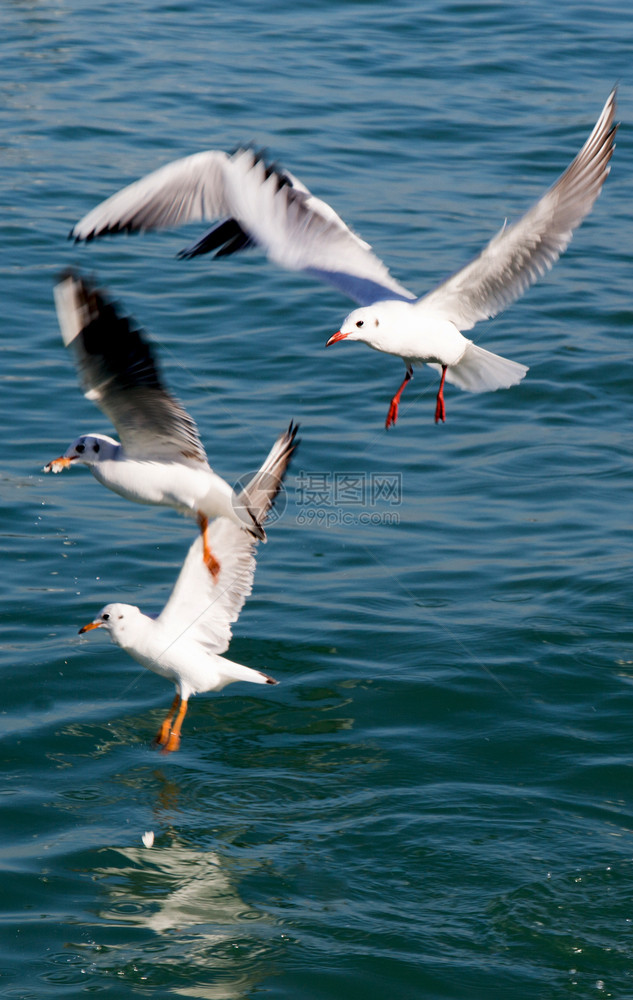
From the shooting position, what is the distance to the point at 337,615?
9594 mm

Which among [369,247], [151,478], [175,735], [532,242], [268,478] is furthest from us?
[369,247]

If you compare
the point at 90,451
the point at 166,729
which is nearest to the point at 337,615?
the point at 166,729

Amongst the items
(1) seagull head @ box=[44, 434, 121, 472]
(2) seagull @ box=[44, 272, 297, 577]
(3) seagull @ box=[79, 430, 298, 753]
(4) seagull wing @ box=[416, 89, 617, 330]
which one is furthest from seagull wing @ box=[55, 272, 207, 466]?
(4) seagull wing @ box=[416, 89, 617, 330]

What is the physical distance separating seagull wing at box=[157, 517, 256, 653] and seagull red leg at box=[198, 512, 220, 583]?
5 centimetres

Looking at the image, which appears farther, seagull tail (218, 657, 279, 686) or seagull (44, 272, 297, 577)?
seagull tail (218, 657, 279, 686)

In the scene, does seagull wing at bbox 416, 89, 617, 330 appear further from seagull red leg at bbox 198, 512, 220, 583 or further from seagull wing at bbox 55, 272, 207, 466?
seagull red leg at bbox 198, 512, 220, 583

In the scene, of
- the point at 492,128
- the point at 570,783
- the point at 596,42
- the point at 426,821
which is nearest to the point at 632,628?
the point at 570,783

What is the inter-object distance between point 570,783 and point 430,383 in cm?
503

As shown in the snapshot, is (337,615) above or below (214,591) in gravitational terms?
below

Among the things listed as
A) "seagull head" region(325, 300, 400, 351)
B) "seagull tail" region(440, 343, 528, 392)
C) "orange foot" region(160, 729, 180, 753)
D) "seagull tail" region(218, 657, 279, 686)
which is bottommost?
"orange foot" region(160, 729, 180, 753)

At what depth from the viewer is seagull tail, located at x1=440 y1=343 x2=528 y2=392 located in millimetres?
8094

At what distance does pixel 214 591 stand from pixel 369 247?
7.07ft

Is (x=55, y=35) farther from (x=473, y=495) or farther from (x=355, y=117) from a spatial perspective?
(x=473, y=495)

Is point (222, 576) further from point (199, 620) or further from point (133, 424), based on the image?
point (133, 424)
